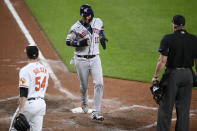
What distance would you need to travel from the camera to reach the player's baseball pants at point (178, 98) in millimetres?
6625

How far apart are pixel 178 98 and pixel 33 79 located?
95.0 inches

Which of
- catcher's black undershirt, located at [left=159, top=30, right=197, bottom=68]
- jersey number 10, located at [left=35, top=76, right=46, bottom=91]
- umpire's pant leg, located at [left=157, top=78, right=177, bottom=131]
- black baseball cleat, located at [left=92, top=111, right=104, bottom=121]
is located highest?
catcher's black undershirt, located at [left=159, top=30, right=197, bottom=68]

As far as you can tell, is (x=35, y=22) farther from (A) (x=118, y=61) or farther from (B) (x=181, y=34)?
(B) (x=181, y=34)

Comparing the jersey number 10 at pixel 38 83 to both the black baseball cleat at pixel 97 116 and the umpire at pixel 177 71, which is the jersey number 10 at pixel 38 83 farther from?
the black baseball cleat at pixel 97 116

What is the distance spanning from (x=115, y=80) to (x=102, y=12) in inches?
→ 222

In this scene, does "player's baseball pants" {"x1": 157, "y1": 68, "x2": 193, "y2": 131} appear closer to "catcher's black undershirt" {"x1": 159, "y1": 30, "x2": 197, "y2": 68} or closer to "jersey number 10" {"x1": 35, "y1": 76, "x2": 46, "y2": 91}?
"catcher's black undershirt" {"x1": 159, "y1": 30, "x2": 197, "y2": 68}

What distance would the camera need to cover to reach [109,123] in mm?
7828

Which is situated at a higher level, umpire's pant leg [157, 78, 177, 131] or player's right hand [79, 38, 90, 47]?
player's right hand [79, 38, 90, 47]

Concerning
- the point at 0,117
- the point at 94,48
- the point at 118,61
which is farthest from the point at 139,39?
the point at 0,117

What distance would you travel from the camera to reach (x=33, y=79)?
5.79 metres

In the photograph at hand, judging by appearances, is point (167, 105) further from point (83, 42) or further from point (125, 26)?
point (125, 26)

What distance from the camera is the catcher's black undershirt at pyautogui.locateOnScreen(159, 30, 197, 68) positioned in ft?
21.4

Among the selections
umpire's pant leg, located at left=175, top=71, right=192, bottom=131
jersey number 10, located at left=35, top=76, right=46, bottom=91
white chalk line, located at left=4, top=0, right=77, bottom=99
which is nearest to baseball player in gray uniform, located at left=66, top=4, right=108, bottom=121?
white chalk line, located at left=4, top=0, right=77, bottom=99

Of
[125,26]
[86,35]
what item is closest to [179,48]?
[86,35]
